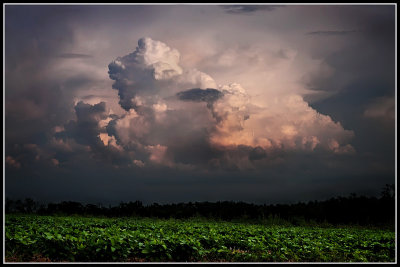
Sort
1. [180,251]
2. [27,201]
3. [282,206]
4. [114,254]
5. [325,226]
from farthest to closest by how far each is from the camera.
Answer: [27,201], [282,206], [325,226], [180,251], [114,254]

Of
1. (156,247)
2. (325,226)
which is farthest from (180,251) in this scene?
(325,226)

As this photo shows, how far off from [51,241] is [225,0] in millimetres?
6056

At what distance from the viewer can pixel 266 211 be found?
23203 millimetres

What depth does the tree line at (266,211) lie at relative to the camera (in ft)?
70.3

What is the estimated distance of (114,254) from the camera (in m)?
7.01

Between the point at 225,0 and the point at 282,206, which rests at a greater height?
the point at 225,0

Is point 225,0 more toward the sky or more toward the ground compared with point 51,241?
more toward the sky

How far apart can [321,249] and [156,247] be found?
459cm

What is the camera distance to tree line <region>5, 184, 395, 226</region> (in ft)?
70.3

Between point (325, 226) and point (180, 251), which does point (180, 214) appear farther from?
point (180, 251)

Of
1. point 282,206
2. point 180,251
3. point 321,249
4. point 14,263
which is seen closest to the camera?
point 14,263

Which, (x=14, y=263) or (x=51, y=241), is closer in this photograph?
(x=14, y=263)

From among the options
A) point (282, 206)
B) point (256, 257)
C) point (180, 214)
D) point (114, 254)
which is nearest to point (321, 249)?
point (256, 257)

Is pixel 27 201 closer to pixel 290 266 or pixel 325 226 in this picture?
pixel 325 226
